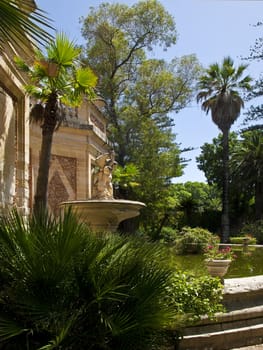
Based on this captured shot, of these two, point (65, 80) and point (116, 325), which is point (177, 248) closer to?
point (65, 80)

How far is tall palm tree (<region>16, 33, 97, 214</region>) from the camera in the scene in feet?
35.4

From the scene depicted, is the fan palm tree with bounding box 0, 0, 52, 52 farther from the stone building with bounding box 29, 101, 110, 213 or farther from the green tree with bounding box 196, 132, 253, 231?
the green tree with bounding box 196, 132, 253, 231

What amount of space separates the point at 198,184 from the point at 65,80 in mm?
47827

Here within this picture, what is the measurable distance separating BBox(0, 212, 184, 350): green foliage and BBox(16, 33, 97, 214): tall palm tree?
7.09 meters

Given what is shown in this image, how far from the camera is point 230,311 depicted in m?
5.77

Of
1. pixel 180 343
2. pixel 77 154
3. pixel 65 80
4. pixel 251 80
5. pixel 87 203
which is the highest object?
pixel 251 80

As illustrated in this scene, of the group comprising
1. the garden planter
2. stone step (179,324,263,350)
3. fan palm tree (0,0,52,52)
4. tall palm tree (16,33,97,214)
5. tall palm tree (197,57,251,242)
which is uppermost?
tall palm tree (197,57,251,242)

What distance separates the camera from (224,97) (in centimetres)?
3522

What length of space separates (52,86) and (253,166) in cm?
2855

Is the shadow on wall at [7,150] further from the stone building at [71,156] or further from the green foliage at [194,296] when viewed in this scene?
the green foliage at [194,296]

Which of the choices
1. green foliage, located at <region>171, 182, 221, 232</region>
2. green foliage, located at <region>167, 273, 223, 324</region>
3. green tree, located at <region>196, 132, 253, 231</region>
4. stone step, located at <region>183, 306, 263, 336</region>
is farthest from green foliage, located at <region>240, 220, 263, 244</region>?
green foliage, located at <region>167, 273, 223, 324</region>

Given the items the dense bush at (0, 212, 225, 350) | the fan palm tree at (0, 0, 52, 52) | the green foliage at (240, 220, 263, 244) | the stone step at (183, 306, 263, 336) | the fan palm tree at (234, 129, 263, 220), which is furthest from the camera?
the fan palm tree at (234, 129, 263, 220)

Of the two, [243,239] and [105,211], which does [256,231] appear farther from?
[105,211]

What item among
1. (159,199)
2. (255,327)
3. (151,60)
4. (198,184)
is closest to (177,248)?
(159,199)
